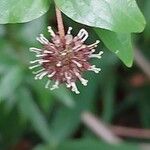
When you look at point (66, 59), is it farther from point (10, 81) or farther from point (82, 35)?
point (10, 81)

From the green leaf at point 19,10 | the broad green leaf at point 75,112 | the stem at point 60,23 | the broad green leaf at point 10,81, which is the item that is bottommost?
the broad green leaf at point 75,112

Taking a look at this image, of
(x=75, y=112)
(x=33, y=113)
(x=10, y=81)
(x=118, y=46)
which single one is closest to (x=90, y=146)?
(x=75, y=112)

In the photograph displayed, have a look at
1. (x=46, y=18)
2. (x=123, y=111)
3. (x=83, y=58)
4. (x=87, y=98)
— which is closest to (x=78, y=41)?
(x=83, y=58)

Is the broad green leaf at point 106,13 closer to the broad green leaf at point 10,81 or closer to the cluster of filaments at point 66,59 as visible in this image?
the cluster of filaments at point 66,59

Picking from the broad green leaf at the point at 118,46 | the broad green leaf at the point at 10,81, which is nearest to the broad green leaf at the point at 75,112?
the broad green leaf at the point at 10,81

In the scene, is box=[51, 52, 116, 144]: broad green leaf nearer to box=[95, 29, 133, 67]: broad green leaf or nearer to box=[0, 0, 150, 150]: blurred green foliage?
box=[0, 0, 150, 150]: blurred green foliage

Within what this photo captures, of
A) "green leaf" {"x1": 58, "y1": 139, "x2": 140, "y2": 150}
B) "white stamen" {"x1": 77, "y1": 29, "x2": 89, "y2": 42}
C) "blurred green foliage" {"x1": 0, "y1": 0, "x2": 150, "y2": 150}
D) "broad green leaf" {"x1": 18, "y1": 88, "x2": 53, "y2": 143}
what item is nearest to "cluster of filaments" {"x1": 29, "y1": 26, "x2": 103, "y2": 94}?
"white stamen" {"x1": 77, "y1": 29, "x2": 89, "y2": 42}
